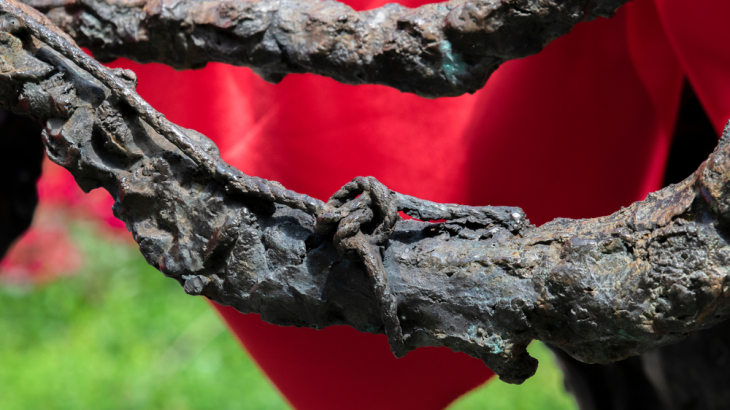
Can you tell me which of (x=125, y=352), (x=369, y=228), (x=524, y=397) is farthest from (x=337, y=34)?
(x=125, y=352)

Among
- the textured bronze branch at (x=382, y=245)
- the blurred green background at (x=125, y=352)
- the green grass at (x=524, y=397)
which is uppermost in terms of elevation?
the textured bronze branch at (x=382, y=245)

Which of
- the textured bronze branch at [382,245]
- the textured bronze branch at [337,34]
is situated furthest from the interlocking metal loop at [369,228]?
the textured bronze branch at [337,34]

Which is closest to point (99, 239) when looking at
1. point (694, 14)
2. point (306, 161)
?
point (306, 161)

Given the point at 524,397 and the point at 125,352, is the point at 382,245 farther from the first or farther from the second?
the point at 125,352

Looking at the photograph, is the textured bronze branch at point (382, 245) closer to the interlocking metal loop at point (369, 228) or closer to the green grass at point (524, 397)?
the interlocking metal loop at point (369, 228)

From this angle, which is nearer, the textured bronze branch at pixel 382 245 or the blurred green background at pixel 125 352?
the textured bronze branch at pixel 382 245

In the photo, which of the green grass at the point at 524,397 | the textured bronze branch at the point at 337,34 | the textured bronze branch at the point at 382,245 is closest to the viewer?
the textured bronze branch at the point at 382,245

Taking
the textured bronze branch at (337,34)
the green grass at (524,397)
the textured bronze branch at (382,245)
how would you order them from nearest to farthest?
1. the textured bronze branch at (382,245)
2. the textured bronze branch at (337,34)
3. the green grass at (524,397)
